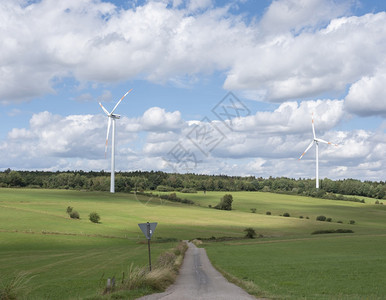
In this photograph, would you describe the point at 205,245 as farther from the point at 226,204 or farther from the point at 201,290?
the point at 226,204

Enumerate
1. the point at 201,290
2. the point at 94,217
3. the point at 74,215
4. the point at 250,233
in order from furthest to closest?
1. the point at 74,215
2. the point at 94,217
3. the point at 250,233
4. the point at 201,290

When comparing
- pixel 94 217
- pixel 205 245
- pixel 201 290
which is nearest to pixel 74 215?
pixel 94 217

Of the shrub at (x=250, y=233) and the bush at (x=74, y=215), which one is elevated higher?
the bush at (x=74, y=215)

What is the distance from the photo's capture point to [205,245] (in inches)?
2781

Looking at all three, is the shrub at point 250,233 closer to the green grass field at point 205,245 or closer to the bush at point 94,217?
the green grass field at point 205,245

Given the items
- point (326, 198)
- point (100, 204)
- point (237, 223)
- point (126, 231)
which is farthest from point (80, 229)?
point (326, 198)

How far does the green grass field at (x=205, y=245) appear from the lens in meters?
27.9

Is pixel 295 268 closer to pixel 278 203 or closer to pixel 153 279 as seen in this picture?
pixel 153 279

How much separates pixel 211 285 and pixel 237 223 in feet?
305

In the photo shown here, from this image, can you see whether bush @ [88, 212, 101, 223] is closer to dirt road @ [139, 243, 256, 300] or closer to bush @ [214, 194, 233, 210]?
bush @ [214, 194, 233, 210]

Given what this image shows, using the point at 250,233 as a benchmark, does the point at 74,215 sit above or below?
above

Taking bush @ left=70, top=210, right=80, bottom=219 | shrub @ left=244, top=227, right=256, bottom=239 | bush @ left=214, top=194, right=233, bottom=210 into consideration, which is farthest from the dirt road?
bush @ left=214, top=194, right=233, bottom=210

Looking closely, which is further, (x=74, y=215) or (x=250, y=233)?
(x=74, y=215)

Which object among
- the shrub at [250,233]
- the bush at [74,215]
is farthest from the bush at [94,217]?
the shrub at [250,233]
